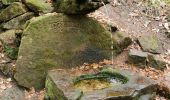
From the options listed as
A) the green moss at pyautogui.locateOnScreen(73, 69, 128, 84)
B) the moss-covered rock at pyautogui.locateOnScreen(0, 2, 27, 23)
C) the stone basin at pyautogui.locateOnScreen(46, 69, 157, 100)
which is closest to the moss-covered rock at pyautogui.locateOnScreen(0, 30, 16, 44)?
the moss-covered rock at pyautogui.locateOnScreen(0, 2, 27, 23)

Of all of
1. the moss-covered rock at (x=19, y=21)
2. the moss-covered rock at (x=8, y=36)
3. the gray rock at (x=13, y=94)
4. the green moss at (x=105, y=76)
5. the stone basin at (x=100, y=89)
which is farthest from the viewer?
the moss-covered rock at (x=19, y=21)

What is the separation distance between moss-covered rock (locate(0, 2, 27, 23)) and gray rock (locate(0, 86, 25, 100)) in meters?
2.11

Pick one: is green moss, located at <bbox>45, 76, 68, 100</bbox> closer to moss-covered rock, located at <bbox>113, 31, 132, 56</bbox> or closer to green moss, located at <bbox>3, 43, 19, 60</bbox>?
green moss, located at <bbox>3, 43, 19, 60</bbox>

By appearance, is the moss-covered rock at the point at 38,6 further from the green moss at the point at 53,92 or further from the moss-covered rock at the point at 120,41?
the green moss at the point at 53,92

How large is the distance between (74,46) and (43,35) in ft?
2.17

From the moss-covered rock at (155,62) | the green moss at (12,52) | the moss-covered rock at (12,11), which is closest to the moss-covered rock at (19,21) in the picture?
the moss-covered rock at (12,11)

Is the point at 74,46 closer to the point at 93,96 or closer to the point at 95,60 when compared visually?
the point at 95,60

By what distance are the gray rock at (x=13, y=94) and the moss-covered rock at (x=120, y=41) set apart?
6.86ft

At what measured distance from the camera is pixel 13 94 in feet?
24.7

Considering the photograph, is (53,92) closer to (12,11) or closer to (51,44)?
(51,44)

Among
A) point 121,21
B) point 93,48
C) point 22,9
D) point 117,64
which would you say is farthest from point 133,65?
point 22,9

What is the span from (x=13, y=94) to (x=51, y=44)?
49.3 inches

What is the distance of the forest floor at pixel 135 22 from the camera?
782 centimetres

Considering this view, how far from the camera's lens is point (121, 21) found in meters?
9.23
